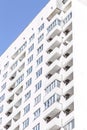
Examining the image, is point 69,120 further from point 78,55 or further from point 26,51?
point 26,51

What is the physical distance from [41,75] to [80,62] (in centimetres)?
804

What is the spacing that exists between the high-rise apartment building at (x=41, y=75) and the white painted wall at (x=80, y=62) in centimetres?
100

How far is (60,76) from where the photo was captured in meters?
60.5

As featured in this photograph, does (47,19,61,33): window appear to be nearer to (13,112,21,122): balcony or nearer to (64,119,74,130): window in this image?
(13,112,21,122): balcony

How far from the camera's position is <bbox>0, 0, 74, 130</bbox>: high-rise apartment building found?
58.2 m

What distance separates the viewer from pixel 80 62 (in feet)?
193

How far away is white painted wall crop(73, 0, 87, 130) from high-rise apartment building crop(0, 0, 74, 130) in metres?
1.00

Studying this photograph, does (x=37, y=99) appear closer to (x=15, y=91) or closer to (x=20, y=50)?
(x=15, y=91)

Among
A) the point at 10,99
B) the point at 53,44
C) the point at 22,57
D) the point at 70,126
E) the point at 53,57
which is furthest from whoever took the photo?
the point at 22,57

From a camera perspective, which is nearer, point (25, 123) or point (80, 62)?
point (80, 62)

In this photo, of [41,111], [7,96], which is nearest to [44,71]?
[41,111]

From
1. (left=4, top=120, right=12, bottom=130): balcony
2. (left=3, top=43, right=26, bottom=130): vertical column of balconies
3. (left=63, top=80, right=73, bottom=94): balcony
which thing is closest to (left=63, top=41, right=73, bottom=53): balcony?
(left=63, top=80, right=73, bottom=94): balcony

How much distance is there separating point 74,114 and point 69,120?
1102 millimetres

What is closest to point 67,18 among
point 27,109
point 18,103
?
point 27,109
